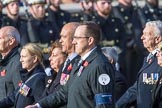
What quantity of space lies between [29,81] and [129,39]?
Result: 666cm

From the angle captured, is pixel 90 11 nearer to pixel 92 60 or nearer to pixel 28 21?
pixel 28 21

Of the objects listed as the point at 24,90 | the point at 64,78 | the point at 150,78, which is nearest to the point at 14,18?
the point at 24,90

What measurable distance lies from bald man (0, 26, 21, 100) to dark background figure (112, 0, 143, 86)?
16.7ft

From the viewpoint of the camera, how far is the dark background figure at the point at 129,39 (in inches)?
692

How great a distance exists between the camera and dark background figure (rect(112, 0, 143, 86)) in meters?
17.6

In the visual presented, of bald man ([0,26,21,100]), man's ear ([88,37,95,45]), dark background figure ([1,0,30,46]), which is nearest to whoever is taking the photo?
man's ear ([88,37,95,45])

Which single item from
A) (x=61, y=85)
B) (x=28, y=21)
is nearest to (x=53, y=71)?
(x=61, y=85)

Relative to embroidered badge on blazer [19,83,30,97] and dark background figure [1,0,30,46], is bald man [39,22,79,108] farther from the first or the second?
dark background figure [1,0,30,46]

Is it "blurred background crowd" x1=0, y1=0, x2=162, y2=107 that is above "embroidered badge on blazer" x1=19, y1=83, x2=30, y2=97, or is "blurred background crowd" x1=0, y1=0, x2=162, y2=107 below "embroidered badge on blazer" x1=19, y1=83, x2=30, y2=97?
above

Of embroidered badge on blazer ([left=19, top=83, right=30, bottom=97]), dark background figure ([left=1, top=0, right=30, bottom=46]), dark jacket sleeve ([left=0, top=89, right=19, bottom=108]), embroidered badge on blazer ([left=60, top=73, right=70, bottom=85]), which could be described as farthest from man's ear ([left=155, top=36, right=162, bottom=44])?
dark background figure ([left=1, top=0, right=30, bottom=46])

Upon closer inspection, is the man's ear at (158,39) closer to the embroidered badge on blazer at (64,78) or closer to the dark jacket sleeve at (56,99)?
the embroidered badge on blazer at (64,78)

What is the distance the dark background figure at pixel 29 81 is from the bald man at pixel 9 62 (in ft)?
0.73

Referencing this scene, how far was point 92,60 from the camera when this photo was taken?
32.6 ft

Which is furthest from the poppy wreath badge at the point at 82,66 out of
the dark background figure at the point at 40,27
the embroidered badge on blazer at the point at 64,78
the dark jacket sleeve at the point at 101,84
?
the dark background figure at the point at 40,27
